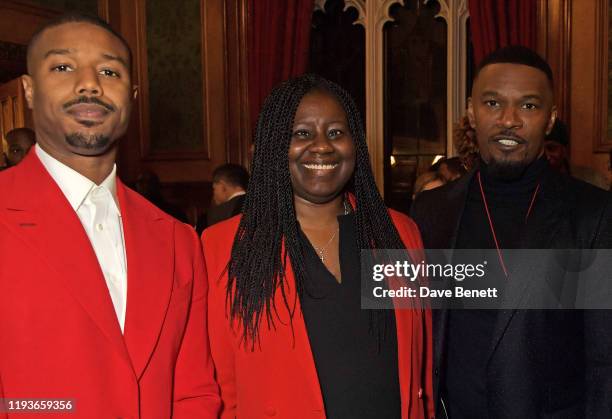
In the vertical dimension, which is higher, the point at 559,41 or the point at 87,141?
the point at 559,41

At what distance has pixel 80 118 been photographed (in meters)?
1.28

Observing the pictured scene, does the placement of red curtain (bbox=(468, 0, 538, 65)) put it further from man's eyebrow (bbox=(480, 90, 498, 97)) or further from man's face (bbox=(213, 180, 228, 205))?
man's eyebrow (bbox=(480, 90, 498, 97))

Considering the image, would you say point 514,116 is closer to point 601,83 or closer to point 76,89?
point 76,89

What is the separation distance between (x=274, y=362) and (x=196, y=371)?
193 mm

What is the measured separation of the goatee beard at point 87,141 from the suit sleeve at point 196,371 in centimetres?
37

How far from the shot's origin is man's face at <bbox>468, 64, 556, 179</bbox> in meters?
1.76

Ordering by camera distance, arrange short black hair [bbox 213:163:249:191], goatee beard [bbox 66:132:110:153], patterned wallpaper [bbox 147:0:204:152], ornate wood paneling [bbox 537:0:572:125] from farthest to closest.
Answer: patterned wallpaper [bbox 147:0:204:152] → ornate wood paneling [bbox 537:0:572:125] → short black hair [bbox 213:163:249:191] → goatee beard [bbox 66:132:110:153]

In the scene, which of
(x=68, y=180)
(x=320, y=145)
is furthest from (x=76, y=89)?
(x=320, y=145)

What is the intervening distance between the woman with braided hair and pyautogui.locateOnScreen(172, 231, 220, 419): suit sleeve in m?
0.09

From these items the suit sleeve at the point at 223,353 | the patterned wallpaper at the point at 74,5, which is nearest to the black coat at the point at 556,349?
the suit sleeve at the point at 223,353

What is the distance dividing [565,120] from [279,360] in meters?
4.68

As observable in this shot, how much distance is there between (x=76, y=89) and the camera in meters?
1.27

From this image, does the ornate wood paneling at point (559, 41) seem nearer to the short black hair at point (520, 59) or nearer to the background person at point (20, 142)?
the short black hair at point (520, 59)

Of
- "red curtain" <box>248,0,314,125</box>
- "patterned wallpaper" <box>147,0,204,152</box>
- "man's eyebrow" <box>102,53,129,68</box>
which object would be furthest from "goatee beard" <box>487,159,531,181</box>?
"patterned wallpaper" <box>147,0,204,152</box>
